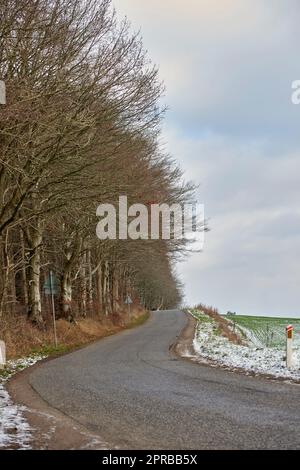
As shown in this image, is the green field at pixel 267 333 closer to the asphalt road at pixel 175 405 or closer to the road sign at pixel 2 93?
the asphalt road at pixel 175 405

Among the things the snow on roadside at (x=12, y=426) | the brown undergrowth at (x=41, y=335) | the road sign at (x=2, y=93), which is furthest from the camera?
the brown undergrowth at (x=41, y=335)

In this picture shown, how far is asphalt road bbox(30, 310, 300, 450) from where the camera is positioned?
6984 mm

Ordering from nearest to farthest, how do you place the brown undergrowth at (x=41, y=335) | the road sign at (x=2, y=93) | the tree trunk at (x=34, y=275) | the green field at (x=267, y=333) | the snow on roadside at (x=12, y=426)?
the snow on roadside at (x=12, y=426)
the road sign at (x=2, y=93)
the brown undergrowth at (x=41, y=335)
the tree trunk at (x=34, y=275)
the green field at (x=267, y=333)

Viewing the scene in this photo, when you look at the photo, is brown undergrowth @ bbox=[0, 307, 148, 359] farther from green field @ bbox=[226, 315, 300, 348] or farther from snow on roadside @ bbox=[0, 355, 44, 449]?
green field @ bbox=[226, 315, 300, 348]

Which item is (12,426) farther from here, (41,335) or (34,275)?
(34,275)

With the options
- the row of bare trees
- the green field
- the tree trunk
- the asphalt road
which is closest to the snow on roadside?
the asphalt road

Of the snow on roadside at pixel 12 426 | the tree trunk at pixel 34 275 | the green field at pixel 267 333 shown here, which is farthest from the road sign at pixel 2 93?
the green field at pixel 267 333

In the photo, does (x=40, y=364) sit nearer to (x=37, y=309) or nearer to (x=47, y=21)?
(x=37, y=309)

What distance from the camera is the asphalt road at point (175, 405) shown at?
6984 millimetres

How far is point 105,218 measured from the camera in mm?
25438

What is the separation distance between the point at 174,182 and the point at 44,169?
1521 centimetres

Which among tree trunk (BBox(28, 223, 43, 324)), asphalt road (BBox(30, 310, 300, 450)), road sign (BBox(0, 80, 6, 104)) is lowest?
asphalt road (BBox(30, 310, 300, 450))

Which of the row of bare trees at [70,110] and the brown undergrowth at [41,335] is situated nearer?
the row of bare trees at [70,110]

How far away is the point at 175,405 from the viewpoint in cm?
941
